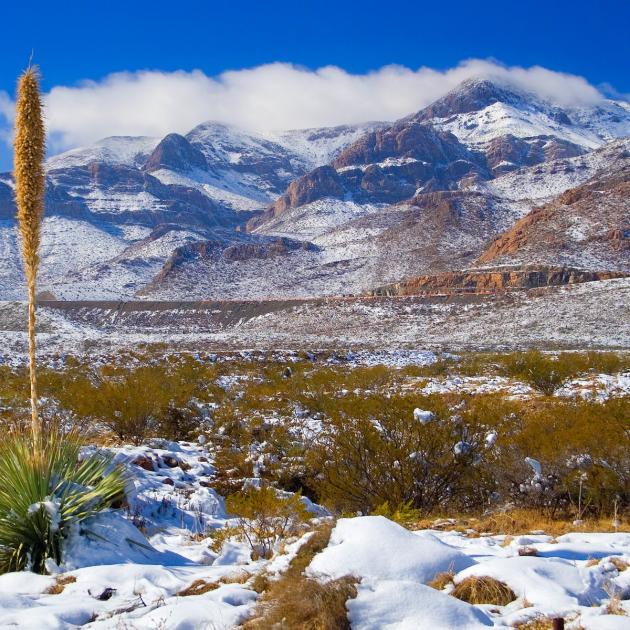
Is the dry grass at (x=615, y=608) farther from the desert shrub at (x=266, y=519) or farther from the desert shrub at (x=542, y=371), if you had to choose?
the desert shrub at (x=542, y=371)

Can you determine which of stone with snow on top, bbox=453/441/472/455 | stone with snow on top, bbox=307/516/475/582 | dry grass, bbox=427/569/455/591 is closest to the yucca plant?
stone with snow on top, bbox=307/516/475/582

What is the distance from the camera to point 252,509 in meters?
6.99

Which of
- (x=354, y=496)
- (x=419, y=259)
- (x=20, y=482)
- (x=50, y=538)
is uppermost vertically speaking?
(x=419, y=259)

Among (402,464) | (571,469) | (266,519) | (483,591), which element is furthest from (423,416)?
(483,591)

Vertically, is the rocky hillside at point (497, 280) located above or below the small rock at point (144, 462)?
above

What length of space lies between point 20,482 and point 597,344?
1785 inches

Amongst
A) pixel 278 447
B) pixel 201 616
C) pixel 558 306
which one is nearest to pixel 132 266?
pixel 558 306

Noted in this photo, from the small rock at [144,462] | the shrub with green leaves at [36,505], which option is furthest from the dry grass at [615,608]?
the small rock at [144,462]

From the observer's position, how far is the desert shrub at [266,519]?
6031 mm

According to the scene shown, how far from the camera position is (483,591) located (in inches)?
170

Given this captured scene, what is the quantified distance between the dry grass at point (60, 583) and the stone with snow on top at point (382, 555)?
1.82m

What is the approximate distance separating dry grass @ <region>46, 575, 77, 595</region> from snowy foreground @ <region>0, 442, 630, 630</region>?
0.4 inches

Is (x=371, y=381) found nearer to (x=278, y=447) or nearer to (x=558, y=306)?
(x=278, y=447)

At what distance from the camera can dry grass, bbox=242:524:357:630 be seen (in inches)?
148
